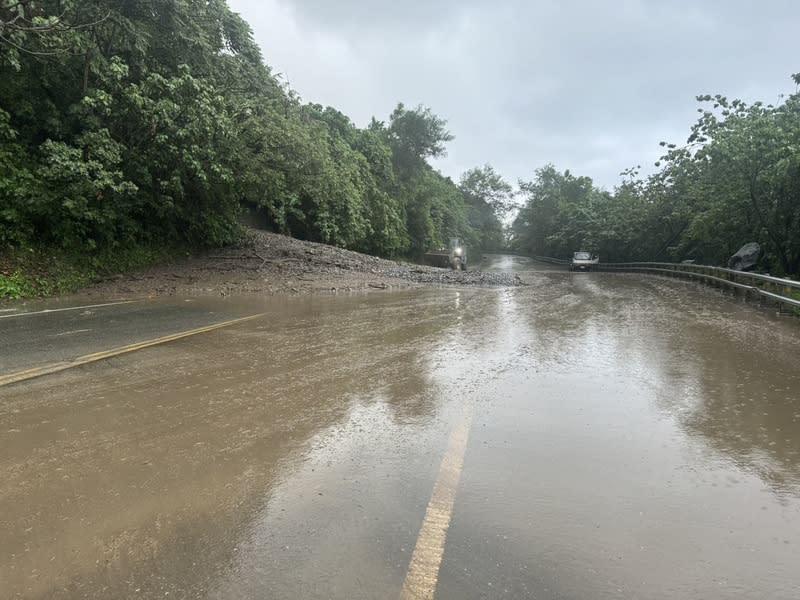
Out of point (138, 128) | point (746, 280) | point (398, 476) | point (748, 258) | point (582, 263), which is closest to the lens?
point (398, 476)

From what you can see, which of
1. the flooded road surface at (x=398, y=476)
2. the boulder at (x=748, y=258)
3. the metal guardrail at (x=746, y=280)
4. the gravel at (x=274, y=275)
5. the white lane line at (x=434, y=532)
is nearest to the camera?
the white lane line at (x=434, y=532)

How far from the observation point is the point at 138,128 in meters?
16.5

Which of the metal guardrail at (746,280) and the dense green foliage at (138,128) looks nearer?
the metal guardrail at (746,280)

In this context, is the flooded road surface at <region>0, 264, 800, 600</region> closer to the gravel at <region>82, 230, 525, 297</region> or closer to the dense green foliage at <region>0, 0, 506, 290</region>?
the dense green foliage at <region>0, 0, 506, 290</region>

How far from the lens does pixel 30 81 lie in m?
16.0

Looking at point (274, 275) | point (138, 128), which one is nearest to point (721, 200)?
point (274, 275)

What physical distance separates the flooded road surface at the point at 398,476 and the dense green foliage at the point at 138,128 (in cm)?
962

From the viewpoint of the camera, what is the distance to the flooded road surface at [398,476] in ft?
8.57

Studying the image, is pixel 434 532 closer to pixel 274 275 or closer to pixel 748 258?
pixel 274 275

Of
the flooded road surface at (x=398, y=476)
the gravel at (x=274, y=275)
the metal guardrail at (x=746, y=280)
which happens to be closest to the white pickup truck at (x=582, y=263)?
the metal guardrail at (x=746, y=280)

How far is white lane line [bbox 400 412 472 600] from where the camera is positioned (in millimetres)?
2502

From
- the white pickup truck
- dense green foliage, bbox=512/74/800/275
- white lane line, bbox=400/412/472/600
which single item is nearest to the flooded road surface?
white lane line, bbox=400/412/472/600

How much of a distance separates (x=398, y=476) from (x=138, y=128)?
17060mm

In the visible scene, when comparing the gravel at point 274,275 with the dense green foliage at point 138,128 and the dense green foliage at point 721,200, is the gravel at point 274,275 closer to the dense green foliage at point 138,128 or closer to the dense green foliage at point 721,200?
the dense green foliage at point 138,128
